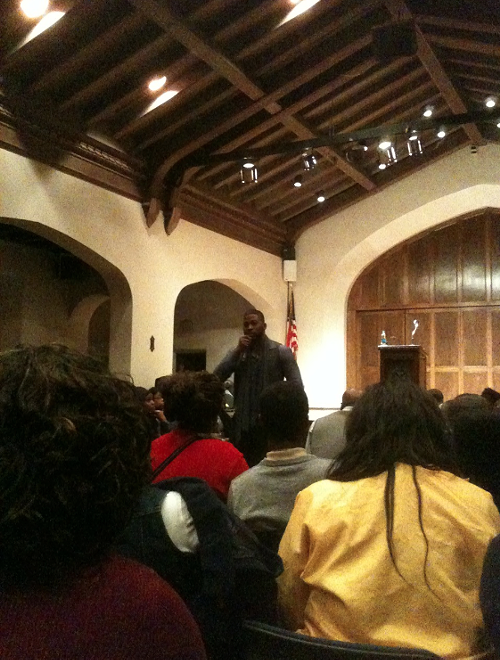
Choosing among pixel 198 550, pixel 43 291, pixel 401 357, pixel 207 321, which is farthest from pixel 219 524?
pixel 207 321

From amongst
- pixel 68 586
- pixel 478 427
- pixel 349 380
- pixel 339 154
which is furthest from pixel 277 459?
pixel 349 380

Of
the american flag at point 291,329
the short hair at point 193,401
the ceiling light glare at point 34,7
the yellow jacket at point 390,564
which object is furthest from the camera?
the american flag at point 291,329

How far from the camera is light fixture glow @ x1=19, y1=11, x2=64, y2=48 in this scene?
14.9ft

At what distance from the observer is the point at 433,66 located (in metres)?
6.40

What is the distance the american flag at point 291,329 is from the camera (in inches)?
353

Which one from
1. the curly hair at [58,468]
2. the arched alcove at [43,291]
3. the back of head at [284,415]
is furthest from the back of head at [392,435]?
the arched alcove at [43,291]

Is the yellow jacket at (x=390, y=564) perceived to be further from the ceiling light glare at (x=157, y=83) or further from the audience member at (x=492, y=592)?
the ceiling light glare at (x=157, y=83)

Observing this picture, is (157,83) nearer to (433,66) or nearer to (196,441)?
(433,66)

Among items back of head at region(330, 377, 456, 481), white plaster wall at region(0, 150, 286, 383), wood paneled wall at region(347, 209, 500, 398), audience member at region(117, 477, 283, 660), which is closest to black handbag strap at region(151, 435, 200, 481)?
back of head at region(330, 377, 456, 481)

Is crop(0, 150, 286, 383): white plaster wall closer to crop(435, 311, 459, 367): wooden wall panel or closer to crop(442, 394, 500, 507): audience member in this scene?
crop(435, 311, 459, 367): wooden wall panel

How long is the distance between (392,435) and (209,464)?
92 centimetres

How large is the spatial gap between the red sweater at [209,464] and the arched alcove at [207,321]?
7.47m

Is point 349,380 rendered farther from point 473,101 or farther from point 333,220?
point 473,101

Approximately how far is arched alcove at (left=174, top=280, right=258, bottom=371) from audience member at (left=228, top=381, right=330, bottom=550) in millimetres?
7659
